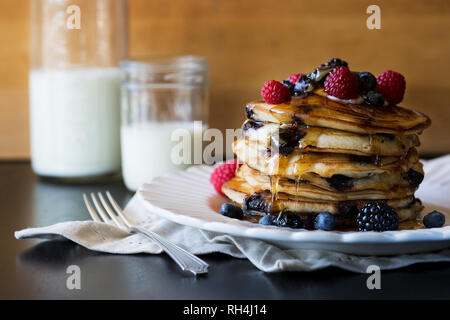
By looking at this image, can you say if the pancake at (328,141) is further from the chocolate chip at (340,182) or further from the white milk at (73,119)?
the white milk at (73,119)

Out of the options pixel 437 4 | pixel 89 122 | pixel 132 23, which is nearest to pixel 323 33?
pixel 437 4

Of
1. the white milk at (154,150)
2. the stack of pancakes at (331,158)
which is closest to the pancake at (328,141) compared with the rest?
the stack of pancakes at (331,158)

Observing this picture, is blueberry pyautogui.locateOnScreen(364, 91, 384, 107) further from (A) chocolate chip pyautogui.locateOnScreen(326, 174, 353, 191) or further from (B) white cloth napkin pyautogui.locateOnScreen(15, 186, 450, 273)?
(B) white cloth napkin pyautogui.locateOnScreen(15, 186, 450, 273)

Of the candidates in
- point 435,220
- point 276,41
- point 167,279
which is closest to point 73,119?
point 276,41

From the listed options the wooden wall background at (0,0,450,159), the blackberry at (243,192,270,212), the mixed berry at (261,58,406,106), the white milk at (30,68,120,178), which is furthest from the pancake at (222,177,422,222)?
the wooden wall background at (0,0,450,159)
